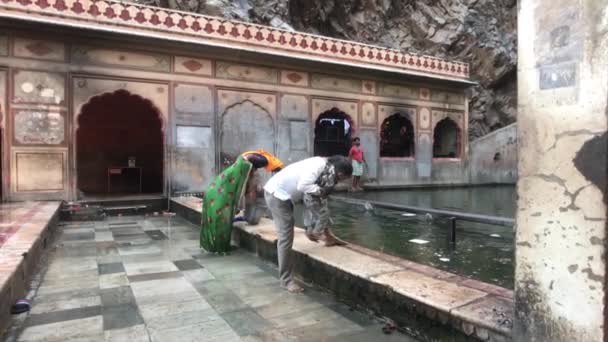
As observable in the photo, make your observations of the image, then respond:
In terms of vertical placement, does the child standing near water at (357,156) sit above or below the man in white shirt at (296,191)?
above

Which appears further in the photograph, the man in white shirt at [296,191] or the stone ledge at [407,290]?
the man in white shirt at [296,191]

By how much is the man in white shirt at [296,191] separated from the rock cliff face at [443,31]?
17.6 metres

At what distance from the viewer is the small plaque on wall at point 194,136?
35.1 ft

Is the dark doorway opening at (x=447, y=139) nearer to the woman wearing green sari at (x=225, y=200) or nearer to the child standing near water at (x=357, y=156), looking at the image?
the child standing near water at (x=357, y=156)

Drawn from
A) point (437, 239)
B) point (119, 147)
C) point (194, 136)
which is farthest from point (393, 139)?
point (437, 239)

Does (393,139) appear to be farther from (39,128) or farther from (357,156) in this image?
(39,128)

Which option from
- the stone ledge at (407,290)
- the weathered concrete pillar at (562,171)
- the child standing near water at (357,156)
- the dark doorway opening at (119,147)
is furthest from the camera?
the dark doorway opening at (119,147)

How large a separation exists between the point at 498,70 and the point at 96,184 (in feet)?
64.2

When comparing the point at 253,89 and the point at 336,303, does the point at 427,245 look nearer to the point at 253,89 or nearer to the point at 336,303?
the point at 336,303

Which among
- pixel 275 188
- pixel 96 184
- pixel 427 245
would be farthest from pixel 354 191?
pixel 275 188

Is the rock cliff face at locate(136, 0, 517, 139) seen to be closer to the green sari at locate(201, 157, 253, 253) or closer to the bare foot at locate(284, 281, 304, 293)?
the green sari at locate(201, 157, 253, 253)

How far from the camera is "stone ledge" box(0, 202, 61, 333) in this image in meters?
2.93

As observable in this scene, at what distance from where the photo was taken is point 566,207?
6.33 ft

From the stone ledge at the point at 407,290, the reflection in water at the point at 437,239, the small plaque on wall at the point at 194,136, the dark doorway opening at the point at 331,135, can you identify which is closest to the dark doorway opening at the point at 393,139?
the dark doorway opening at the point at 331,135
